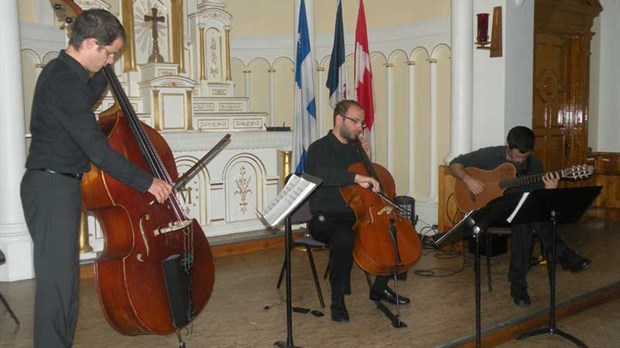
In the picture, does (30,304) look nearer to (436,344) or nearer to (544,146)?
(436,344)

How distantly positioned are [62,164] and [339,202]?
1.93m

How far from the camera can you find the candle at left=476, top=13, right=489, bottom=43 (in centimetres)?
566

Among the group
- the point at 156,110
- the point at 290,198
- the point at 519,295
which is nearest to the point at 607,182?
the point at 519,295

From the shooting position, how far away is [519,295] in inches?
161

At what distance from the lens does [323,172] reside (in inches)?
149

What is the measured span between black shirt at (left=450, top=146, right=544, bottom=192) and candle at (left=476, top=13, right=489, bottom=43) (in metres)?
1.35

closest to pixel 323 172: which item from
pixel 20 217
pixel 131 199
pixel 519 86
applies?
pixel 131 199

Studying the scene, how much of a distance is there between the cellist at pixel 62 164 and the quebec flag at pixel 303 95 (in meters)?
3.42

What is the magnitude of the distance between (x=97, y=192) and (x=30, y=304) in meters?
1.78

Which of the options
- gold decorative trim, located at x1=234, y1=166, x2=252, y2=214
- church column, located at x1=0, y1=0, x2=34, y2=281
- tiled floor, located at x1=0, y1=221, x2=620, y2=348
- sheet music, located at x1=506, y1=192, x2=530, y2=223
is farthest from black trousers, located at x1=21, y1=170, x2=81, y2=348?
gold decorative trim, located at x1=234, y1=166, x2=252, y2=214

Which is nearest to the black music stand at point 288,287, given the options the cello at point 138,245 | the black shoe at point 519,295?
the cello at point 138,245

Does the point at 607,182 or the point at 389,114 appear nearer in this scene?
the point at 389,114

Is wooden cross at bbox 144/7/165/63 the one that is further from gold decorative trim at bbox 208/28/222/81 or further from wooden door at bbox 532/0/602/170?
wooden door at bbox 532/0/602/170

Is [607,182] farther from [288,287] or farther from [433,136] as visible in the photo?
[288,287]
